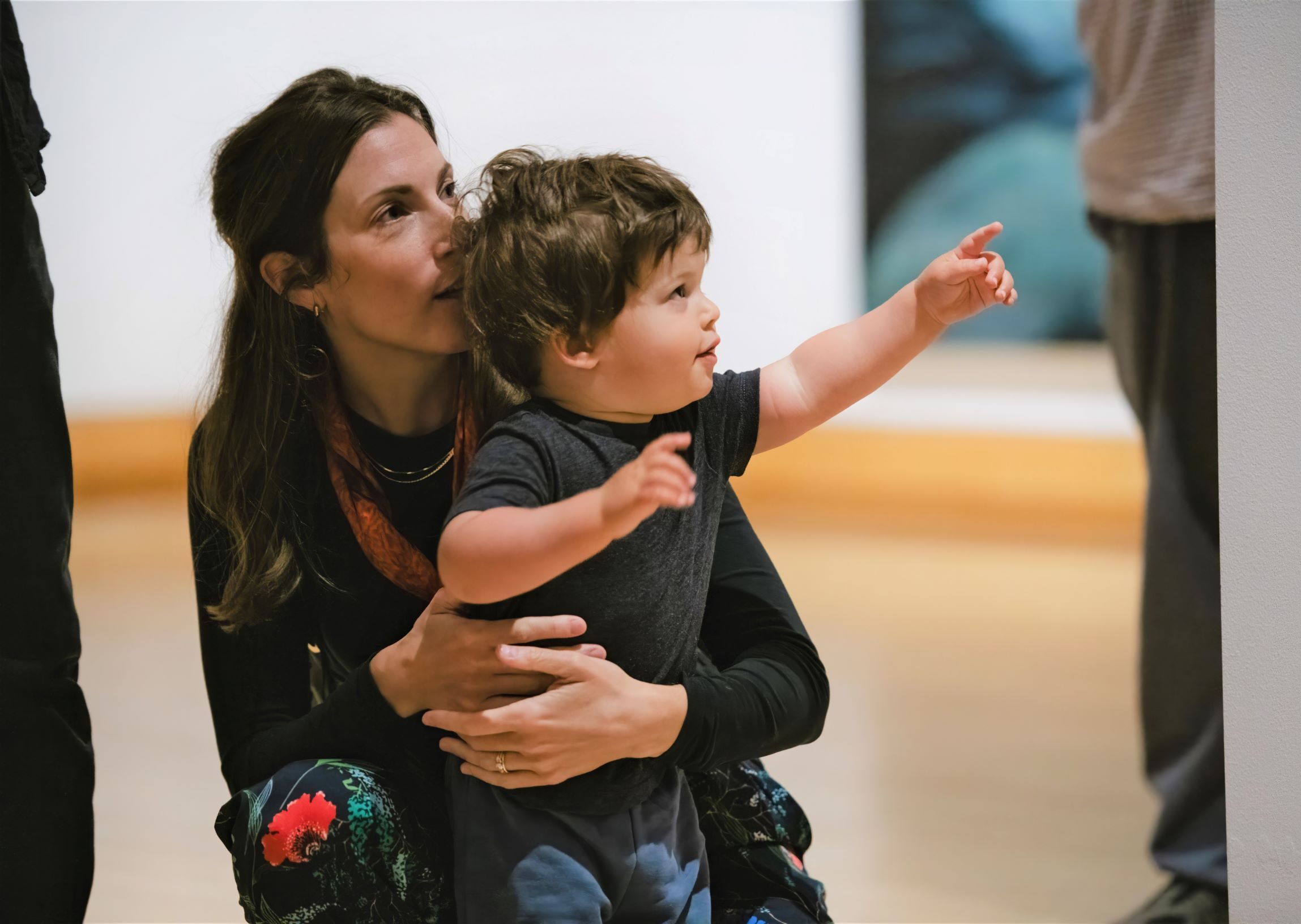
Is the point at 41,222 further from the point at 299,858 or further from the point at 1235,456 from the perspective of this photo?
the point at 1235,456

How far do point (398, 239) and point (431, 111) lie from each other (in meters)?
0.24

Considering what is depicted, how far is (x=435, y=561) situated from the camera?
1303 mm

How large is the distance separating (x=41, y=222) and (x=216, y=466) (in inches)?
22.1

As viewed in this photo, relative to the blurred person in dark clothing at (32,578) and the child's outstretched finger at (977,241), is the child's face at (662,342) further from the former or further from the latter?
the blurred person in dark clothing at (32,578)

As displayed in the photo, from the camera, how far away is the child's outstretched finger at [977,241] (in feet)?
3.71

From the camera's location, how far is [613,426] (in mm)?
1125

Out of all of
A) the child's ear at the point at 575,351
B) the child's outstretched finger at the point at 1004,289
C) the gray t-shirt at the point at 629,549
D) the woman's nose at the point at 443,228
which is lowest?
the gray t-shirt at the point at 629,549

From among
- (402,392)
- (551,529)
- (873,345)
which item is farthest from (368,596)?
(873,345)

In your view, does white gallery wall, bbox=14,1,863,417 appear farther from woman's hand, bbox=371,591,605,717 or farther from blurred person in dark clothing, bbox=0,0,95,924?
woman's hand, bbox=371,591,605,717

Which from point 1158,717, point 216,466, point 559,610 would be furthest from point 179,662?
point 1158,717

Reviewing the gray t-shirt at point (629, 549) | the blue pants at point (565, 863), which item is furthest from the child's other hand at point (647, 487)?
the blue pants at point (565, 863)

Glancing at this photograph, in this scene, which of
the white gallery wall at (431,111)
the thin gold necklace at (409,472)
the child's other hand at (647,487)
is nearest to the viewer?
the child's other hand at (647,487)

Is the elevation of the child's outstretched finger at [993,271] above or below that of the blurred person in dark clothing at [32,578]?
above

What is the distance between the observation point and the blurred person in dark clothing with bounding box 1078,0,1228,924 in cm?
193
